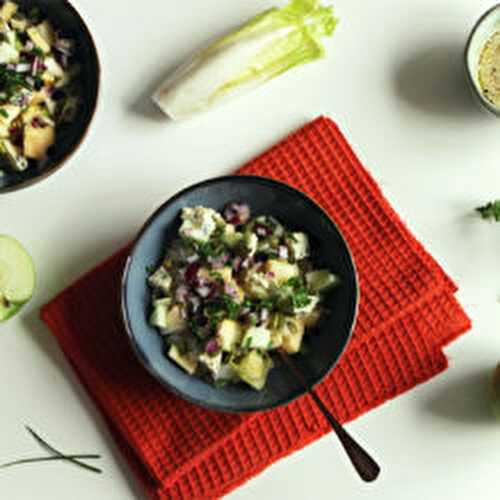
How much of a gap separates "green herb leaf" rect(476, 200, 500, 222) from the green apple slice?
97cm

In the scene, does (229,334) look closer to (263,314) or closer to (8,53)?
(263,314)

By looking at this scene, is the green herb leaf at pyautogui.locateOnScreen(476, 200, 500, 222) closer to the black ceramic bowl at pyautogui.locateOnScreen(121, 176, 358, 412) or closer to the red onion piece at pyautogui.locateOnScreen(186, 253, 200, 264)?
the black ceramic bowl at pyautogui.locateOnScreen(121, 176, 358, 412)

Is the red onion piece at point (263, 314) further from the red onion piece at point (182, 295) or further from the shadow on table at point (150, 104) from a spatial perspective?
the shadow on table at point (150, 104)

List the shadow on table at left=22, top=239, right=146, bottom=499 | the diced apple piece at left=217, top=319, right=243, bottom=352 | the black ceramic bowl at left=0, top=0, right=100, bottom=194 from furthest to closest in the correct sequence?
the shadow on table at left=22, top=239, right=146, bottom=499
the black ceramic bowl at left=0, top=0, right=100, bottom=194
the diced apple piece at left=217, top=319, right=243, bottom=352

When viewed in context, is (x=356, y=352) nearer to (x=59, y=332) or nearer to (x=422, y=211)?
(x=422, y=211)

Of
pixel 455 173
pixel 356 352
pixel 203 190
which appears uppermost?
pixel 203 190

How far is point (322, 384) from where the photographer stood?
1706 mm

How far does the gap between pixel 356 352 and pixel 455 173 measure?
459 millimetres

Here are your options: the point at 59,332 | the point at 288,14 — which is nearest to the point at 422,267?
the point at 288,14

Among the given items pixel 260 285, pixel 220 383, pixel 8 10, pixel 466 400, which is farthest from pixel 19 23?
pixel 466 400

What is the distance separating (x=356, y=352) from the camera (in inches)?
67.1

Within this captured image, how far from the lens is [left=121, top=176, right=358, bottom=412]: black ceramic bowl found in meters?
1.56

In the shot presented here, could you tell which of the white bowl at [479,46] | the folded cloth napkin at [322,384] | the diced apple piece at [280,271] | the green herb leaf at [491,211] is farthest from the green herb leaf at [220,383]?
the white bowl at [479,46]

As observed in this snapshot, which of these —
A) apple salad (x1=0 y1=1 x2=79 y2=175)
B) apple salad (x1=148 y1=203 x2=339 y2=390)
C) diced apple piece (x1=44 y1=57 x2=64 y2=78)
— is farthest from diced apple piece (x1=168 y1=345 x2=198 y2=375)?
diced apple piece (x1=44 y1=57 x2=64 y2=78)
